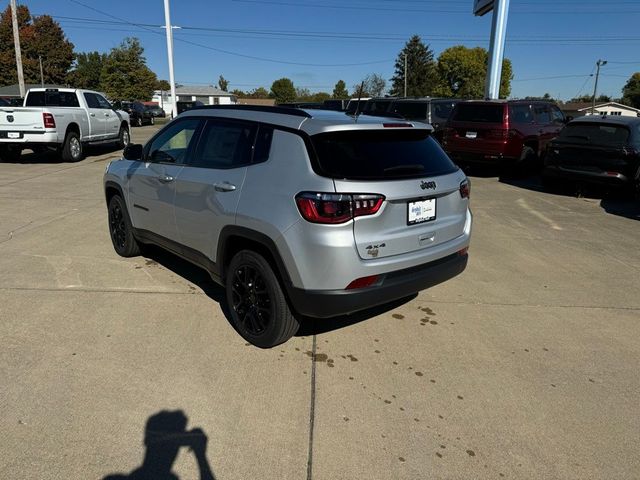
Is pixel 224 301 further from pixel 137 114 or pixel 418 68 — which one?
pixel 418 68

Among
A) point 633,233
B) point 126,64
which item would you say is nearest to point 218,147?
point 633,233

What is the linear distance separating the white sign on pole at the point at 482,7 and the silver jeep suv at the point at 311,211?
54.8ft

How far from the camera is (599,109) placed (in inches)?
2968

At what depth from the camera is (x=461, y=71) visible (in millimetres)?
90688

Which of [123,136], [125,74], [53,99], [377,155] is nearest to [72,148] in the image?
[53,99]

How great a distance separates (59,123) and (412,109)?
31.8 ft

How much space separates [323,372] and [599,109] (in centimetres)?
8613

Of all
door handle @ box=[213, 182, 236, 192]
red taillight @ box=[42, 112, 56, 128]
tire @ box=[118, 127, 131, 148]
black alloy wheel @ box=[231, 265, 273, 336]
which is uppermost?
red taillight @ box=[42, 112, 56, 128]

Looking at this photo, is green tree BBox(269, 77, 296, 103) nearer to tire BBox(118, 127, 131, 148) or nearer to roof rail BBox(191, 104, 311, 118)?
tire BBox(118, 127, 131, 148)

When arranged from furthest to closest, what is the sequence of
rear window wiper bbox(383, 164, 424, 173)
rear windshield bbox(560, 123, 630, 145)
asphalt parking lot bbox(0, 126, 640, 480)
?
rear windshield bbox(560, 123, 630, 145), rear window wiper bbox(383, 164, 424, 173), asphalt parking lot bbox(0, 126, 640, 480)

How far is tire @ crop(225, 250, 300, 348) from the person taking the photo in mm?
3409

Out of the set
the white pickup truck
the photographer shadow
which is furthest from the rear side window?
the photographer shadow

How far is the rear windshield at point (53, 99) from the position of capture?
559 inches

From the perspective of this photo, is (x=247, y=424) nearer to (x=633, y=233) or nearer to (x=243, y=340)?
(x=243, y=340)
